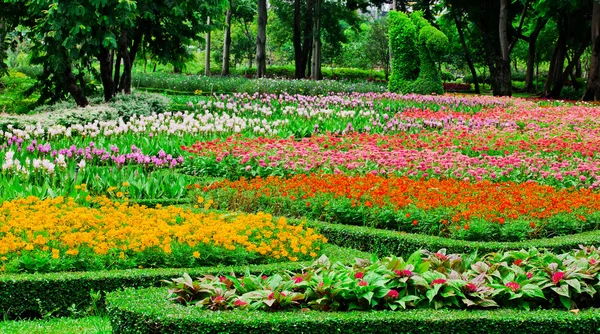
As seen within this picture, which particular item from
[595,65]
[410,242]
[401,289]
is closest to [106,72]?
[410,242]

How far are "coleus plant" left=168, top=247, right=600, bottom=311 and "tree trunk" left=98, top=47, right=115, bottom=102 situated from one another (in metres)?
14.5

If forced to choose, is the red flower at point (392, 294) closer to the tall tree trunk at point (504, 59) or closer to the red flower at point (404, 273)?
the red flower at point (404, 273)

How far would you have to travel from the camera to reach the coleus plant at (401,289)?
483cm

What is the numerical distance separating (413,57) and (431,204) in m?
19.5

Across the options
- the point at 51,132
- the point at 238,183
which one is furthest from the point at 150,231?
the point at 51,132

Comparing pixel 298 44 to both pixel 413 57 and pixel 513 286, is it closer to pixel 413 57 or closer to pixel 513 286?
pixel 413 57

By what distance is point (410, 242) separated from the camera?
293 inches

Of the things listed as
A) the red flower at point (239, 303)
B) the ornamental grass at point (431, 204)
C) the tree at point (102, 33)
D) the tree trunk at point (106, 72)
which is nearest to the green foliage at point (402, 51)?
the tree at point (102, 33)

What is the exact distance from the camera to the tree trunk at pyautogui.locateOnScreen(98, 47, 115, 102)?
18.6 metres

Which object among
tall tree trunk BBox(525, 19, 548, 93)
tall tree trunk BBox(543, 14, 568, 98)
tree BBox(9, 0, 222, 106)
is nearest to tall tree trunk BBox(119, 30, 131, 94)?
tree BBox(9, 0, 222, 106)

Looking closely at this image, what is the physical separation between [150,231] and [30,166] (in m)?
4.39

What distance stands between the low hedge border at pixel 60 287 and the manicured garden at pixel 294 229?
1 cm

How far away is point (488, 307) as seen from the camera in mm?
4973

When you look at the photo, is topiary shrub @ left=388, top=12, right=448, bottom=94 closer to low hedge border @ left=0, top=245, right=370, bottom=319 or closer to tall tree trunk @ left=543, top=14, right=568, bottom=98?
tall tree trunk @ left=543, top=14, right=568, bottom=98
